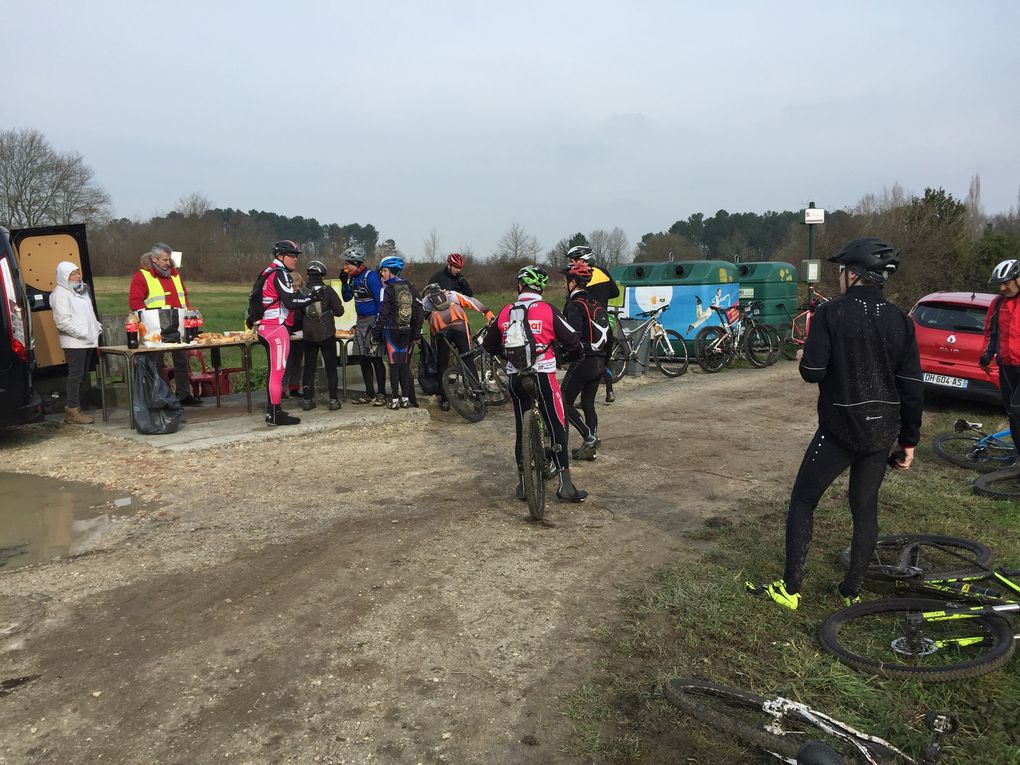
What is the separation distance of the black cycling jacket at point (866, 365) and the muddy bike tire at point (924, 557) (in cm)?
87

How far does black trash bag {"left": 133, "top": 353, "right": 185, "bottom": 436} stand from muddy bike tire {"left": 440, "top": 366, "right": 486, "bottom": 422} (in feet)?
10.1

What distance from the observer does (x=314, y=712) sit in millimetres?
3299

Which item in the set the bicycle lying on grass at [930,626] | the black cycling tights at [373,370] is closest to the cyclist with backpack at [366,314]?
the black cycling tights at [373,370]

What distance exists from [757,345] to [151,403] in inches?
445

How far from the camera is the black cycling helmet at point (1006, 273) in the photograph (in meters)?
6.46

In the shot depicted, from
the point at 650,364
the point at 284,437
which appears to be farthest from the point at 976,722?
the point at 650,364

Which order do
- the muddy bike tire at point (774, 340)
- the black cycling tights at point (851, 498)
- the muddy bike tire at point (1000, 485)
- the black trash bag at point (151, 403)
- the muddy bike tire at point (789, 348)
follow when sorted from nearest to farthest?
the black cycling tights at point (851, 498)
the muddy bike tire at point (1000, 485)
the black trash bag at point (151, 403)
the muddy bike tire at point (774, 340)
the muddy bike tire at point (789, 348)

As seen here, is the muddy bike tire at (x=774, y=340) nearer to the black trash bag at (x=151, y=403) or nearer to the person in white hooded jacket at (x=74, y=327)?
the black trash bag at (x=151, y=403)

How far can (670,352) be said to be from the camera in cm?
1457

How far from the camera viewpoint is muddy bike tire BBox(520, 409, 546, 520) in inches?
225

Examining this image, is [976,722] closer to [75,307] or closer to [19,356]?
[19,356]

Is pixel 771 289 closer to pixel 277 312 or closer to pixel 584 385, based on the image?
pixel 584 385

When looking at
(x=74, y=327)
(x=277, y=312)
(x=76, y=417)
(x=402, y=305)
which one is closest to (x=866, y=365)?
(x=402, y=305)

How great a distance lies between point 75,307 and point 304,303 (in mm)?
2552
